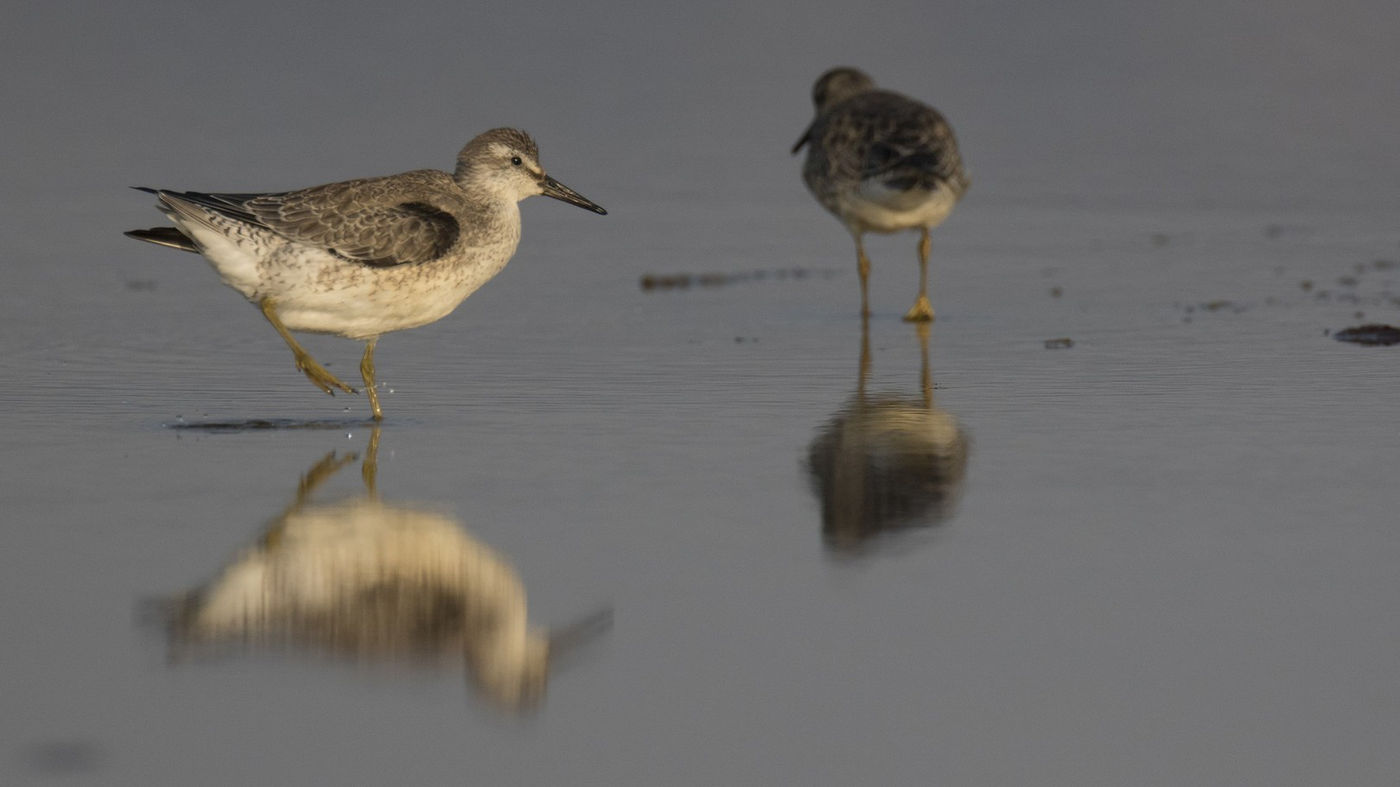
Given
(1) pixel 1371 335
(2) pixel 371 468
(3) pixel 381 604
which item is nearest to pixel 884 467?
(2) pixel 371 468

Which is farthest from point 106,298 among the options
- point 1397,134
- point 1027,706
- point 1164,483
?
point 1397,134

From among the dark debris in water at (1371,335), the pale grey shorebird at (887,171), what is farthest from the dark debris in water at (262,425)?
the dark debris in water at (1371,335)

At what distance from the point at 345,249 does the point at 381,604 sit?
3.24 metres

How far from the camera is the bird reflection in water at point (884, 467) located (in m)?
6.58

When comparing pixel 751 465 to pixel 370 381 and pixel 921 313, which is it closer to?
pixel 370 381

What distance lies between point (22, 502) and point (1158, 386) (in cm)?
491

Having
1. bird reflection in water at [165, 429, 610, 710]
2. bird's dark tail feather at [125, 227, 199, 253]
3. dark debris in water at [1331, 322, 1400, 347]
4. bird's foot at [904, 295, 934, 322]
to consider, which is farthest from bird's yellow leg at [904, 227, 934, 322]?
bird reflection in water at [165, 429, 610, 710]

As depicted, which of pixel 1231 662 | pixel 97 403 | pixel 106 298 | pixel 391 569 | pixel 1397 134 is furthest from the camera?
pixel 1397 134

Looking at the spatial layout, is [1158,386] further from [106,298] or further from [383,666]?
[106,298]

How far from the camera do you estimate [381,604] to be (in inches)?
223

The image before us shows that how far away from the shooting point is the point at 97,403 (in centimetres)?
873

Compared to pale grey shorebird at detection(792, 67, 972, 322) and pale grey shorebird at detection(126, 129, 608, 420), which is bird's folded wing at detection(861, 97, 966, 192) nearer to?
pale grey shorebird at detection(792, 67, 972, 322)

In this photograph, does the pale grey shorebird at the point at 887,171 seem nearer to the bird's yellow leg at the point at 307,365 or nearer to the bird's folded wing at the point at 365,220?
the bird's folded wing at the point at 365,220

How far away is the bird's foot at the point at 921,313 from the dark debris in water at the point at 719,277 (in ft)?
5.08
